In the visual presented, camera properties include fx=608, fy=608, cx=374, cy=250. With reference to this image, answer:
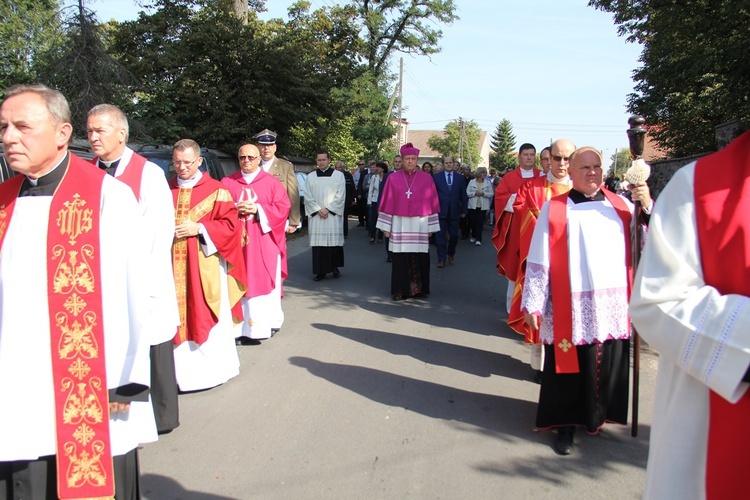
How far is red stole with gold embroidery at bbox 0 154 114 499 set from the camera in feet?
7.86

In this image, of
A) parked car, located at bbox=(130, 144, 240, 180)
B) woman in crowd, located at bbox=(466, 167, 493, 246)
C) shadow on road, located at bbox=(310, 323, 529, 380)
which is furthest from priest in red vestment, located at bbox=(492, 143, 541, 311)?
woman in crowd, located at bbox=(466, 167, 493, 246)

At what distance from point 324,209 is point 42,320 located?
7.87 meters

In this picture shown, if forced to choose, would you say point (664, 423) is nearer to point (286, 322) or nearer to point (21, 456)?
point (21, 456)

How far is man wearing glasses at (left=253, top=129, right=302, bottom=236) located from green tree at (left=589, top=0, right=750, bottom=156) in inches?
269

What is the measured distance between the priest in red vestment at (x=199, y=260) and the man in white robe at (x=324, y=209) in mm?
4885

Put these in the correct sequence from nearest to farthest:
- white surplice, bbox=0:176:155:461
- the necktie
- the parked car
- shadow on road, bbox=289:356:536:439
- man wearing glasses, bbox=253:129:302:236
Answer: white surplice, bbox=0:176:155:461 < the necktie < shadow on road, bbox=289:356:536:439 < man wearing glasses, bbox=253:129:302:236 < the parked car

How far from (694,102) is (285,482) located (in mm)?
19395

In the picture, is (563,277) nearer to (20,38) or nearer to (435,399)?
(435,399)

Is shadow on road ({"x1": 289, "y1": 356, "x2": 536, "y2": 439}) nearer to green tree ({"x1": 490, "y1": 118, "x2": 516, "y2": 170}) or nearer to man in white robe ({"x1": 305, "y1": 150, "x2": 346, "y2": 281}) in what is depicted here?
man in white robe ({"x1": 305, "y1": 150, "x2": 346, "y2": 281})

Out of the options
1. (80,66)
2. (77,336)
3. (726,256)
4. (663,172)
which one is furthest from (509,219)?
(80,66)

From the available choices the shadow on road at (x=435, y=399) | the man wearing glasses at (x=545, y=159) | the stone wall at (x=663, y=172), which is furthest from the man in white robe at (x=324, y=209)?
the stone wall at (x=663, y=172)

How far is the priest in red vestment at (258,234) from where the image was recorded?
6.57 m

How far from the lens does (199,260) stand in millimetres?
5051

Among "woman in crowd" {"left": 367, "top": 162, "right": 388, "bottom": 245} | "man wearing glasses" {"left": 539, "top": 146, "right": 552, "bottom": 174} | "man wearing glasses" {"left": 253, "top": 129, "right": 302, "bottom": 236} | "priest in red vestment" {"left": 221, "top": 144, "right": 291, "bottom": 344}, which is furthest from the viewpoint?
"woman in crowd" {"left": 367, "top": 162, "right": 388, "bottom": 245}
